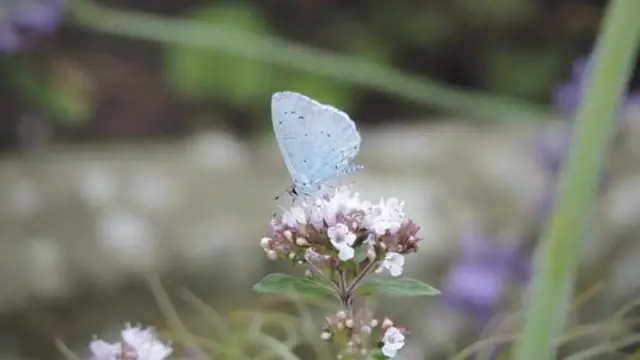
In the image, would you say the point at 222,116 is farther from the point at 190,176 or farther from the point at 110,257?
the point at 110,257

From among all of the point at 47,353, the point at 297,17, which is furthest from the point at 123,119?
the point at 47,353

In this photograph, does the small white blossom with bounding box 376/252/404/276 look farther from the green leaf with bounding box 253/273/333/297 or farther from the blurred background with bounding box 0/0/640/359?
the blurred background with bounding box 0/0/640/359

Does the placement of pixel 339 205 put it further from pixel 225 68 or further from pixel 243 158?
pixel 225 68

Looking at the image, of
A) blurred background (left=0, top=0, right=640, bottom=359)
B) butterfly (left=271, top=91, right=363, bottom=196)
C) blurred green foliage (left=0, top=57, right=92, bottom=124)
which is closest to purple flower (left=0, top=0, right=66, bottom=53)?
blurred background (left=0, top=0, right=640, bottom=359)

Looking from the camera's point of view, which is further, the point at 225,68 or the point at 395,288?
the point at 225,68

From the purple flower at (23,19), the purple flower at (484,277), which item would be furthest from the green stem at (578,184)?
the purple flower at (23,19)

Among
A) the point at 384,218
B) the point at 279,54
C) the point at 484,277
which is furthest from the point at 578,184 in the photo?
the point at 279,54
